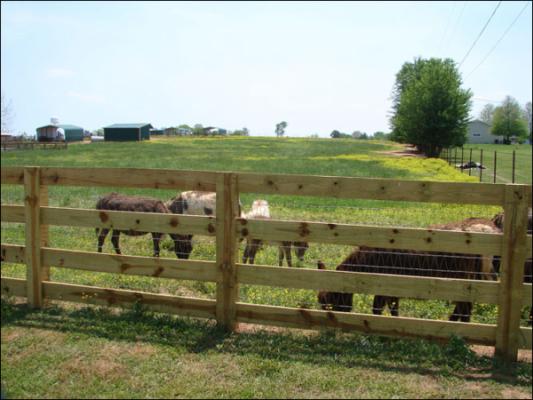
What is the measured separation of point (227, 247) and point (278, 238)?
0.55 metres

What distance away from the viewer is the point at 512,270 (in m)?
4.67

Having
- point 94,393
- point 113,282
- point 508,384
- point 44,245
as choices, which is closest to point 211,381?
point 94,393

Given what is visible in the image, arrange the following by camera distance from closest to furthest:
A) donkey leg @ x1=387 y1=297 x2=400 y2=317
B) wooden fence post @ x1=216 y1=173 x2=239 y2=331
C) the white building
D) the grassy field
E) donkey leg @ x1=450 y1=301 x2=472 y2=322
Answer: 1. wooden fence post @ x1=216 y1=173 x2=239 y2=331
2. donkey leg @ x1=450 y1=301 x2=472 y2=322
3. donkey leg @ x1=387 y1=297 x2=400 y2=317
4. the grassy field
5. the white building

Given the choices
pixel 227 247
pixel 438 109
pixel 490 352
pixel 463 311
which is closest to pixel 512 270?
pixel 490 352

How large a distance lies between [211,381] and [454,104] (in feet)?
184

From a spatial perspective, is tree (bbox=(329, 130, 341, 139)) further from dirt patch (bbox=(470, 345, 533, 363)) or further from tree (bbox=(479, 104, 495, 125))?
dirt patch (bbox=(470, 345, 533, 363))

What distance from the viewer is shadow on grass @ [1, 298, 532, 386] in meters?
4.54

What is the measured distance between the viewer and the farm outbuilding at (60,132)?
77887 millimetres

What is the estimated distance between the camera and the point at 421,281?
493 centimetres

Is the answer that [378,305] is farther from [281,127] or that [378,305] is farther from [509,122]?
[281,127]

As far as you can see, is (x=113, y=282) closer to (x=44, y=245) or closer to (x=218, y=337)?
(x=44, y=245)

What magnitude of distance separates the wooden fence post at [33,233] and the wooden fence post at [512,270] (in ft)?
16.4

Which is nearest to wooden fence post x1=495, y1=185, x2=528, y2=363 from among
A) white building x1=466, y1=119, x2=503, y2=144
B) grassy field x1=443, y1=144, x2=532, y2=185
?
grassy field x1=443, y1=144, x2=532, y2=185

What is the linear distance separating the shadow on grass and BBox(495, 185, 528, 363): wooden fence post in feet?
0.70
